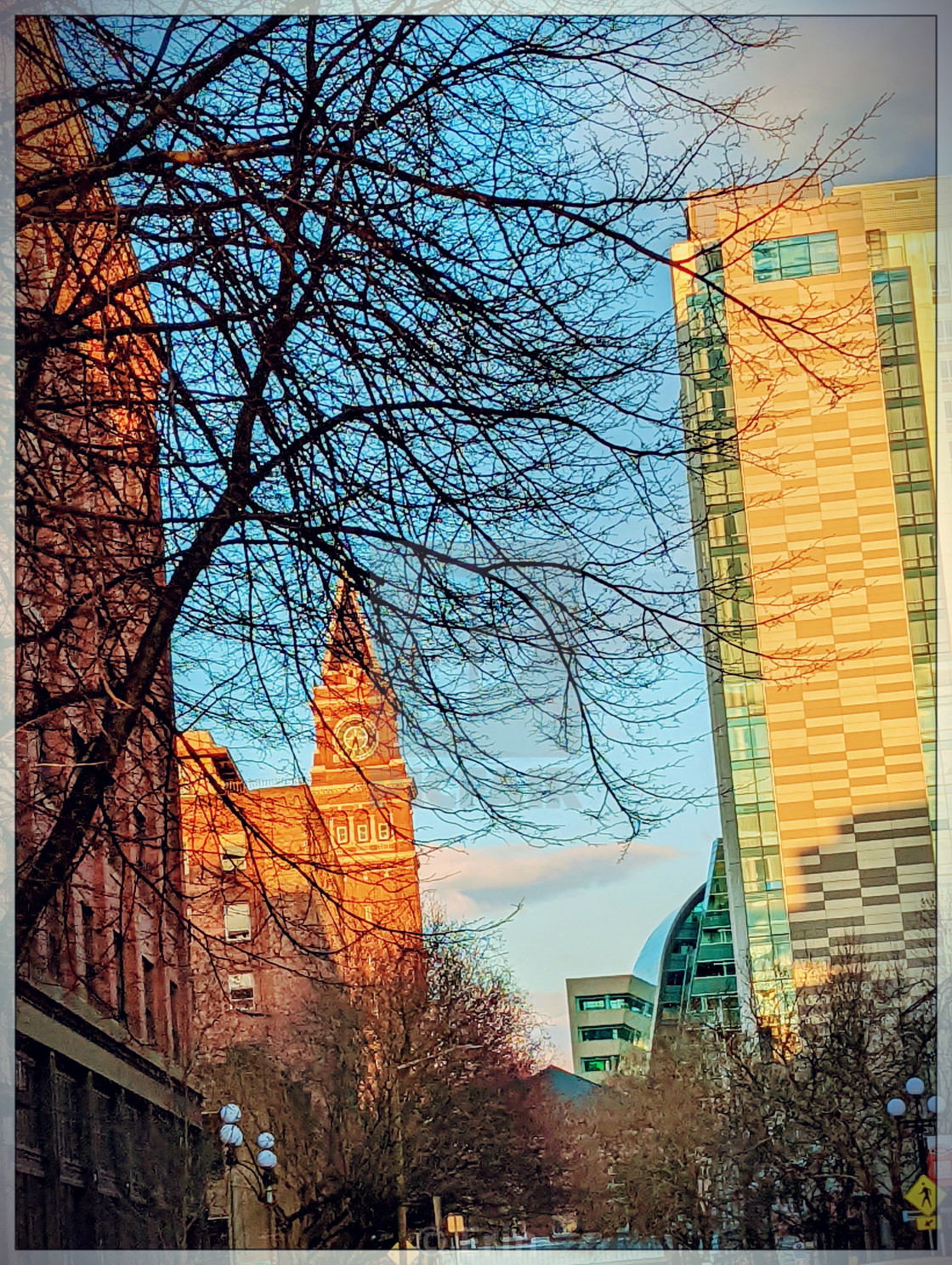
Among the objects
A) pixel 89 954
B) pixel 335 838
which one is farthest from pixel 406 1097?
pixel 89 954

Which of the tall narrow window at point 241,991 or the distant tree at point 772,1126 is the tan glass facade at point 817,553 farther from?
the tall narrow window at point 241,991

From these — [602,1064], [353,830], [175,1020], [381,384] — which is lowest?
[602,1064]

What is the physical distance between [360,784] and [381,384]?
2.50 feet

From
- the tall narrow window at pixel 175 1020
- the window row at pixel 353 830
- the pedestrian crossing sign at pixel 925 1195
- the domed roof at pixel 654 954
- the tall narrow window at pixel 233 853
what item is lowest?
the pedestrian crossing sign at pixel 925 1195

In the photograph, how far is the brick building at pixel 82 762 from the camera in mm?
2385

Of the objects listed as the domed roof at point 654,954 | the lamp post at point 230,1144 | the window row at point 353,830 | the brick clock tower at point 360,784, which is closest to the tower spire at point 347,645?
the brick clock tower at point 360,784

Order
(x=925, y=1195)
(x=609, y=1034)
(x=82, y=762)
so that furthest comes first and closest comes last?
(x=609, y=1034) < (x=925, y=1195) < (x=82, y=762)

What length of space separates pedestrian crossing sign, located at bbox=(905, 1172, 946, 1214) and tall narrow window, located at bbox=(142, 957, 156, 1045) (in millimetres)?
1419

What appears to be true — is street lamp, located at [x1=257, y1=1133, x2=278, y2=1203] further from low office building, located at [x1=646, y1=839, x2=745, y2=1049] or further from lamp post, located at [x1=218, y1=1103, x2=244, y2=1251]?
low office building, located at [x1=646, y1=839, x2=745, y2=1049]

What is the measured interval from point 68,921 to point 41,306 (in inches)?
43.1

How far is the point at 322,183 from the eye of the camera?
2523 millimetres

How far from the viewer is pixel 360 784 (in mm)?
2535

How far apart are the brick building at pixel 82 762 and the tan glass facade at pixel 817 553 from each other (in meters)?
1.04

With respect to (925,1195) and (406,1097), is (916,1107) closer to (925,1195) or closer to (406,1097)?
(925,1195)
